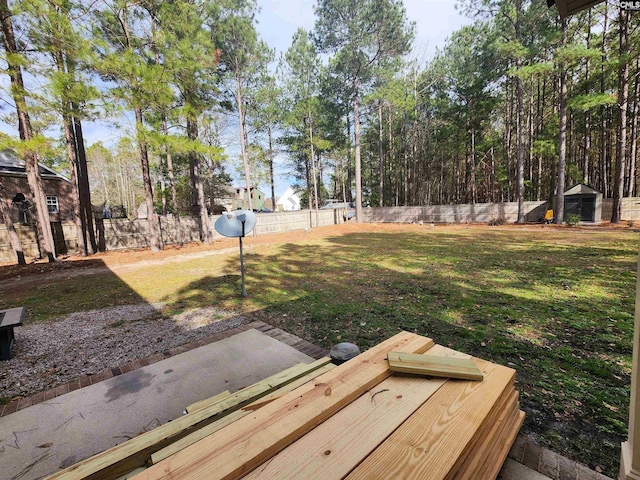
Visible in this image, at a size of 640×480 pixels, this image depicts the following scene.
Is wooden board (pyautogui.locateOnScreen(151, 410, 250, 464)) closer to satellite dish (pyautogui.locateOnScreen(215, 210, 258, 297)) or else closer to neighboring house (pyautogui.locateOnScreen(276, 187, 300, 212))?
satellite dish (pyautogui.locateOnScreen(215, 210, 258, 297))

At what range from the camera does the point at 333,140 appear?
24594 mm

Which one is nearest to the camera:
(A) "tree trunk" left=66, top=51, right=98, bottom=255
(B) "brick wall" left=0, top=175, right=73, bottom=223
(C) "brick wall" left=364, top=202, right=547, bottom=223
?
(A) "tree trunk" left=66, top=51, right=98, bottom=255

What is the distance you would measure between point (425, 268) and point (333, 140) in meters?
20.0

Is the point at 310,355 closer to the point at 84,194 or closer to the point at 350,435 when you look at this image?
the point at 350,435

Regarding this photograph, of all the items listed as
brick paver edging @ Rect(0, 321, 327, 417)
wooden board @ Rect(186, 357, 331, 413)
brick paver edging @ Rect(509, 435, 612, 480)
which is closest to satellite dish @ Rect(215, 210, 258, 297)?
brick paver edging @ Rect(0, 321, 327, 417)

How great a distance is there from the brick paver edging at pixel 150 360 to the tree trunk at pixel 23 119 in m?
Answer: 8.82

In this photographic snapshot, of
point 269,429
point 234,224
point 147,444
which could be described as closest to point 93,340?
point 234,224

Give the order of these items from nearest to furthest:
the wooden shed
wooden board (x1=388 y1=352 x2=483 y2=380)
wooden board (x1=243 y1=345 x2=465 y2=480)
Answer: wooden board (x1=243 y1=345 x2=465 y2=480)
wooden board (x1=388 y1=352 x2=483 y2=380)
the wooden shed

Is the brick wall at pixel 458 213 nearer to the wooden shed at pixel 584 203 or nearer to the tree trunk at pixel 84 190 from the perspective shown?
the wooden shed at pixel 584 203

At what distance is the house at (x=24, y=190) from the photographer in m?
15.3

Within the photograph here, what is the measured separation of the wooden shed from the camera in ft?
49.9

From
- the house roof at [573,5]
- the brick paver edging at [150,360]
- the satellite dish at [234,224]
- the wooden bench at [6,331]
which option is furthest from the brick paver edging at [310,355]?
the house roof at [573,5]

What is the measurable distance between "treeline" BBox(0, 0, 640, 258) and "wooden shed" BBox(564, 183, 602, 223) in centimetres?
103

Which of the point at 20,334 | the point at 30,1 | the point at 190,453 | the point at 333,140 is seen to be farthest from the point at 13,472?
the point at 333,140
